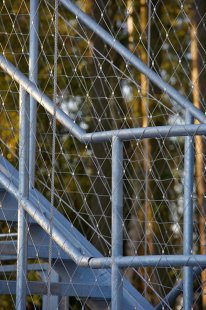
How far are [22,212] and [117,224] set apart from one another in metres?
0.66

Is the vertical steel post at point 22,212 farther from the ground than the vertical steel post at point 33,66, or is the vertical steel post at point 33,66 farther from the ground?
the vertical steel post at point 33,66

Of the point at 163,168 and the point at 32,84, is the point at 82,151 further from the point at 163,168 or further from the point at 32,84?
the point at 32,84

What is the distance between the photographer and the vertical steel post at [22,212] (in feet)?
17.5

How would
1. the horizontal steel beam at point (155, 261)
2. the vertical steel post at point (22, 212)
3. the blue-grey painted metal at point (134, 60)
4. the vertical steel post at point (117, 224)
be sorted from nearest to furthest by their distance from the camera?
the horizontal steel beam at point (155, 261)
the vertical steel post at point (117, 224)
the vertical steel post at point (22, 212)
the blue-grey painted metal at point (134, 60)

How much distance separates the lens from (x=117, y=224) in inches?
192

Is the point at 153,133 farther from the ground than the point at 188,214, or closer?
farther from the ground

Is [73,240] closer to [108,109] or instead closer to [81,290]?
[81,290]

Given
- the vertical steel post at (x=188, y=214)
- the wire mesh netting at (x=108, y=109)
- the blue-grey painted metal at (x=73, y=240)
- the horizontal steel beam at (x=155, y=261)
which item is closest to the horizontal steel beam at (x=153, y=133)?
the horizontal steel beam at (x=155, y=261)

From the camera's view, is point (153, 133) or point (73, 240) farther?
point (73, 240)

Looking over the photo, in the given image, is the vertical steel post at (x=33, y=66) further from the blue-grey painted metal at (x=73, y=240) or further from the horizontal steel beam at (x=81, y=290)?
the horizontal steel beam at (x=81, y=290)

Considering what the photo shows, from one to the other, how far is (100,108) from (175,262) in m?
→ 7.22

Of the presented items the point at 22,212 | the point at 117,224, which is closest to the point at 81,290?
the point at 22,212

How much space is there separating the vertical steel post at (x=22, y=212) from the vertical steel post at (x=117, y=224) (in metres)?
0.60

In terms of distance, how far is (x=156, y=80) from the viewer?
602cm
